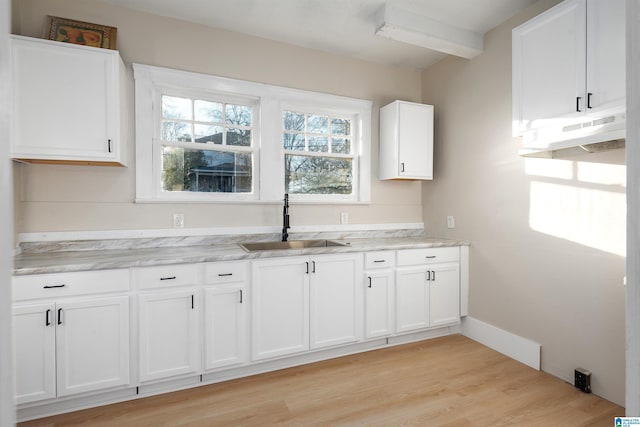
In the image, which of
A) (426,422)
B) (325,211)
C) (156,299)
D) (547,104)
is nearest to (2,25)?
(156,299)

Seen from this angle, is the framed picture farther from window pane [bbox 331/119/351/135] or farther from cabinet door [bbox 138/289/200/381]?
window pane [bbox 331/119/351/135]

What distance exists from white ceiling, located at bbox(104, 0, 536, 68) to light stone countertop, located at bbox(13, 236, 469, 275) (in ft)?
6.24

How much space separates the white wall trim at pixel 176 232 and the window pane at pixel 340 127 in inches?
39.6

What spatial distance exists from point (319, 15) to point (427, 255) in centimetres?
230

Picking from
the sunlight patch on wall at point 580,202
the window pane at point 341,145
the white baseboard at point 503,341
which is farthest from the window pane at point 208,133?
the white baseboard at point 503,341

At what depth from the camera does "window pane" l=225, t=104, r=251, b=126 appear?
301cm

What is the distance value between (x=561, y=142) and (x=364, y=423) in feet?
6.97

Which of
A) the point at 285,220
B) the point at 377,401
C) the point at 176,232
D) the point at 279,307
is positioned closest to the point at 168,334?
the point at 279,307

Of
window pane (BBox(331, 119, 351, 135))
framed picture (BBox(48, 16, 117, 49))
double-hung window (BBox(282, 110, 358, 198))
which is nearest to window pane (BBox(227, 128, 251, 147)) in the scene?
double-hung window (BBox(282, 110, 358, 198))

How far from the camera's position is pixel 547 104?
2158mm

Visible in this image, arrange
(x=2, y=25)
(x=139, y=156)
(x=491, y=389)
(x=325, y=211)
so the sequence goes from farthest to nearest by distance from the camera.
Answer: (x=325, y=211) → (x=139, y=156) → (x=491, y=389) → (x=2, y=25)

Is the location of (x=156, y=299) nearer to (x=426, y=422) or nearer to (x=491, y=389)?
(x=426, y=422)

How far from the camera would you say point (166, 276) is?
7.07ft

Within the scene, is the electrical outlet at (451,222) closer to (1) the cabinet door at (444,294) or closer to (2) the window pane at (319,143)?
(1) the cabinet door at (444,294)
